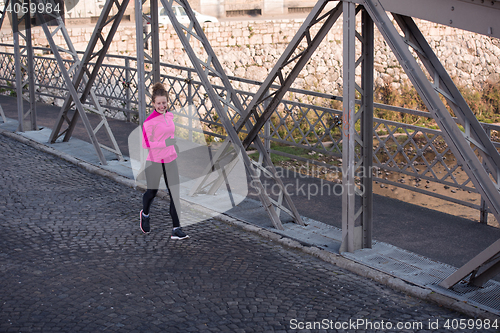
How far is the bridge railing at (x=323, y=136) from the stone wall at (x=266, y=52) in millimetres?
1445

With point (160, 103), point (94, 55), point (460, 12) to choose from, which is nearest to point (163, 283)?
point (160, 103)

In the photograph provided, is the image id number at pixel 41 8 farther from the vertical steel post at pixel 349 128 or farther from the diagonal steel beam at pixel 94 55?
the vertical steel post at pixel 349 128

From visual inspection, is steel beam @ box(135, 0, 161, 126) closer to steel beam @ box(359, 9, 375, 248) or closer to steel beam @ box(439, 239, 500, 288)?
steel beam @ box(359, 9, 375, 248)

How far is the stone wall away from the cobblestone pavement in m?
15.7

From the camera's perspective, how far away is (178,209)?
6.30 metres

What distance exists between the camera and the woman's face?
614 centimetres

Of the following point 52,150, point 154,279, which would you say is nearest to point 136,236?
point 154,279

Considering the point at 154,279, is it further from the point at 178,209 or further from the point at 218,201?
the point at 218,201

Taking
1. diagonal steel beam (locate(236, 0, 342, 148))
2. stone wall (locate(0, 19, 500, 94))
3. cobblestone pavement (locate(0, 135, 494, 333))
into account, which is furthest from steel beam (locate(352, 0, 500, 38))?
stone wall (locate(0, 19, 500, 94))

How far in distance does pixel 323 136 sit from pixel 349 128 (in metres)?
3.00

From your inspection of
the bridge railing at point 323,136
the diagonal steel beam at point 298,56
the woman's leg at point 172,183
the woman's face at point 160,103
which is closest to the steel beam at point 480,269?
the bridge railing at point 323,136

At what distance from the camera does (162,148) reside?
6180 mm

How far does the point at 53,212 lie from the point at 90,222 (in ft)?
2.23

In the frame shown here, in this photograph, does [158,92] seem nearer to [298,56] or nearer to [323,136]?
[298,56]
